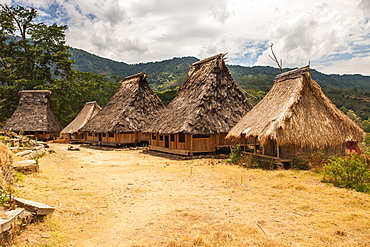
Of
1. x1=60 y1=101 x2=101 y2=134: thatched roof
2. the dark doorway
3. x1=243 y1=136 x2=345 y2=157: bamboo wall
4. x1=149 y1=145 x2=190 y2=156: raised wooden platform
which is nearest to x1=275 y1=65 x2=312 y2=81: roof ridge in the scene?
x1=243 y1=136 x2=345 y2=157: bamboo wall

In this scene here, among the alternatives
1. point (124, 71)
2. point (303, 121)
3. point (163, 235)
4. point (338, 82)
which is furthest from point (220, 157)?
point (338, 82)

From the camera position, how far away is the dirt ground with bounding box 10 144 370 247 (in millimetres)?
3998

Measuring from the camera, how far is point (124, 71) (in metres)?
81.8

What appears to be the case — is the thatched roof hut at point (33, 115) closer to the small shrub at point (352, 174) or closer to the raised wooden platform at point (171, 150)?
the raised wooden platform at point (171, 150)

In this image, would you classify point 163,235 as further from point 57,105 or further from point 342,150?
point 57,105

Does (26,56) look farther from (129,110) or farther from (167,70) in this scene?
(167,70)

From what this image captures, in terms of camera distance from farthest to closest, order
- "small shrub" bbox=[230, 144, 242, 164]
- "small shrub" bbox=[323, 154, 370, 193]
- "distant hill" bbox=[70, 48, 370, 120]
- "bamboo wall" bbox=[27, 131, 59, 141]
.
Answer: "distant hill" bbox=[70, 48, 370, 120] < "bamboo wall" bbox=[27, 131, 59, 141] < "small shrub" bbox=[230, 144, 242, 164] < "small shrub" bbox=[323, 154, 370, 193]

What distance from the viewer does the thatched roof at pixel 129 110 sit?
20.1 meters

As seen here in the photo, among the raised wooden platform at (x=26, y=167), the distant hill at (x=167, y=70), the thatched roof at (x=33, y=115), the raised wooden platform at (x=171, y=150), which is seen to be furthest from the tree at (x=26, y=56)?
the distant hill at (x=167, y=70)

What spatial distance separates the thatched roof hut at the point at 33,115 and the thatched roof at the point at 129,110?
19.5ft

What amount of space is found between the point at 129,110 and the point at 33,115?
12.4 meters

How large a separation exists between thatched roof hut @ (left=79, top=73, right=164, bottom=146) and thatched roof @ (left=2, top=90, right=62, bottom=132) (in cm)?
623

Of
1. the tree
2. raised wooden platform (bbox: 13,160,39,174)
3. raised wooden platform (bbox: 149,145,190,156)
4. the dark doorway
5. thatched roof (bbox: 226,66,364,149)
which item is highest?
the tree

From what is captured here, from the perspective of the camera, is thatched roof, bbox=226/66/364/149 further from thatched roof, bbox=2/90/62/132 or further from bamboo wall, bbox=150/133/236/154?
thatched roof, bbox=2/90/62/132
